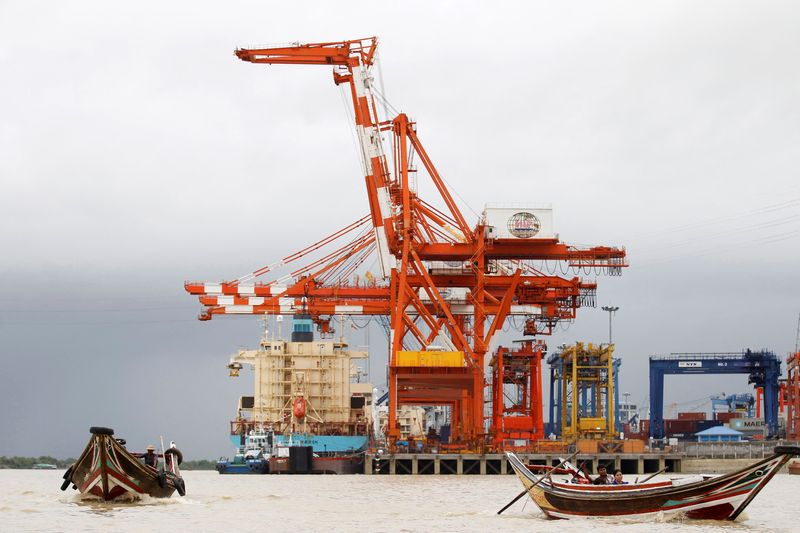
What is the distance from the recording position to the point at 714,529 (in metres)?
31.4

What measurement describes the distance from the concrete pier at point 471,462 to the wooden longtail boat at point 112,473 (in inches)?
1220

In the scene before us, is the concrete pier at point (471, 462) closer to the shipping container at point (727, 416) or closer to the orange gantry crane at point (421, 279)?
the orange gantry crane at point (421, 279)

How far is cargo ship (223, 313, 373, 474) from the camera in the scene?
282ft

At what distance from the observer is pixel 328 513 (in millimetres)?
37625

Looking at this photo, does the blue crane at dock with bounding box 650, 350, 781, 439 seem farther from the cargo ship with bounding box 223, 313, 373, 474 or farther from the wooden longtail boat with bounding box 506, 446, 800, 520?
the wooden longtail boat with bounding box 506, 446, 800, 520

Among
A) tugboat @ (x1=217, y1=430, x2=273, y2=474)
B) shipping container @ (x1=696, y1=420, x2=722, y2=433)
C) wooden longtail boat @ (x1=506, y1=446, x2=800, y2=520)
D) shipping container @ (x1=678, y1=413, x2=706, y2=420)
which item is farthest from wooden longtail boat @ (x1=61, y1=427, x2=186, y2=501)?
shipping container @ (x1=678, y1=413, x2=706, y2=420)

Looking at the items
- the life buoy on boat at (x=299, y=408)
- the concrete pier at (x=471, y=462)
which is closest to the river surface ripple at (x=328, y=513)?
the concrete pier at (x=471, y=462)

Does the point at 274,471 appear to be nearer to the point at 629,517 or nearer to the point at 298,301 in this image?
the point at 298,301

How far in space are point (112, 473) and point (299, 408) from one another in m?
Answer: 48.7

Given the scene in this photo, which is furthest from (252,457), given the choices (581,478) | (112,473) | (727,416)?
(727,416)

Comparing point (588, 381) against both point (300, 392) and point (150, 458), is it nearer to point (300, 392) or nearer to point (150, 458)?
point (300, 392)

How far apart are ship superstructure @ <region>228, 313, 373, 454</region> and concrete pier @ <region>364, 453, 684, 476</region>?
51.4 feet

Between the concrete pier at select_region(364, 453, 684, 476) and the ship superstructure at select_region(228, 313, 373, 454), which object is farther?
the ship superstructure at select_region(228, 313, 373, 454)

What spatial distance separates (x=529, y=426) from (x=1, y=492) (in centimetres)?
5121
